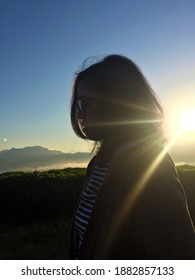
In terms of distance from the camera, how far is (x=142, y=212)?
168cm

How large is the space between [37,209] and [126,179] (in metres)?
9.04

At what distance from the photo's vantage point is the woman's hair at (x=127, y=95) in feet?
6.68

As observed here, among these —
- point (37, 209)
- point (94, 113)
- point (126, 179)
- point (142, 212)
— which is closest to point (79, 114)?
point (94, 113)

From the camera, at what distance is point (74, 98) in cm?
245

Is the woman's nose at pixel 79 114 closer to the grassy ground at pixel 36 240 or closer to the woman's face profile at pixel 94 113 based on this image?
the woman's face profile at pixel 94 113

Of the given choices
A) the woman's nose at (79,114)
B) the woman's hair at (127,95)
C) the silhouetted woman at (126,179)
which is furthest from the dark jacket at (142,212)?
the woman's nose at (79,114)

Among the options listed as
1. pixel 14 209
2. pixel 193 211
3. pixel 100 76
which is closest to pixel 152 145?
pixel 100 76

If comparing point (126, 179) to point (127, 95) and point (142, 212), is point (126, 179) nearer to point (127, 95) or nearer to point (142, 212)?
point (142, 212)

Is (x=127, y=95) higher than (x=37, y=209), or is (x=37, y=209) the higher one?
(x=127, y=95)

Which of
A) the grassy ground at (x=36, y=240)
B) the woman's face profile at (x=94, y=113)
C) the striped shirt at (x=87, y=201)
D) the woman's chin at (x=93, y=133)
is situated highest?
the woman's face profile at (x=94, y=113)

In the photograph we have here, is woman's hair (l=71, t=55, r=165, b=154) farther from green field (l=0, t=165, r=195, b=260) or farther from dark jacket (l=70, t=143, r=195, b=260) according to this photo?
green field (l=0, t=165, r=195, b=260)

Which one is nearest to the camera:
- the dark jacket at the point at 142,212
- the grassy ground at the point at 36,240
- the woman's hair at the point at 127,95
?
the dark jacket at the point at 142,212

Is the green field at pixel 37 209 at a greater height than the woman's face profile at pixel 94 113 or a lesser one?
lesser

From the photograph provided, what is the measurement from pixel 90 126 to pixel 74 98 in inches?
15.8
